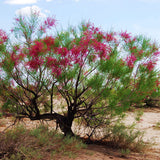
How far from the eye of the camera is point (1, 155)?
4262 mm

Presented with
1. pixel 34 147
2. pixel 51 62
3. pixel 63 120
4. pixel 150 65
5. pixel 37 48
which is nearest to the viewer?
pixel 34 147

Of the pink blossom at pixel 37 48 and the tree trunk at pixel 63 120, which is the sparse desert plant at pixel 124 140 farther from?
the pink blossom at pixel 37 48

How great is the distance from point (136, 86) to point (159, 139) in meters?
2.85

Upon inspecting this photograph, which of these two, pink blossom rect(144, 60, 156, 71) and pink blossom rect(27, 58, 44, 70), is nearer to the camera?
pink blossom rect(27, 58, 44, 70)

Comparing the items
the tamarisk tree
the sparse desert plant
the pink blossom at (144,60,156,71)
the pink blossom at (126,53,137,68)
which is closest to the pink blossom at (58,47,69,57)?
the tamarisk tree

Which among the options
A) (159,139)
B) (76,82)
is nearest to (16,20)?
(76,82)

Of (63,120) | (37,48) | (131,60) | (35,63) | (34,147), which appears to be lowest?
(34,147)

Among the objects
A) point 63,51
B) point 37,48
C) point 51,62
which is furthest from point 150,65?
point 37,48

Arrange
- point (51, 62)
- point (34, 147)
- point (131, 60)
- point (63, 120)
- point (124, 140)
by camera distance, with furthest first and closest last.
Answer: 1. point (63, 120)
2. point (124, 140)
3. point (131, 60)
4. point (51, 62)
5. point (34, 147)

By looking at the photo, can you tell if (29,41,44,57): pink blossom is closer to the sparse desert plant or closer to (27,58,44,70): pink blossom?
(27,58,44,70): pink blossom

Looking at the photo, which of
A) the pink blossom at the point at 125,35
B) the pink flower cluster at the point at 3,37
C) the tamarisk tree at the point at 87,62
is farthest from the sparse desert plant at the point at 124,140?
the pink flower cluster at the point at 3,37

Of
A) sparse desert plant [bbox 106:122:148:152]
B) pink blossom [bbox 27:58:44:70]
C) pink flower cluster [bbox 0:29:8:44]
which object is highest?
pink flower cluster [bbox 0:29:8:44]

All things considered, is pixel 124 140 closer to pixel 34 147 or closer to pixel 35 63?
pixel 34 147

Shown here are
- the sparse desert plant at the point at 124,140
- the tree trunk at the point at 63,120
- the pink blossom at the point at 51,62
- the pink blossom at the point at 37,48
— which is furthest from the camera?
the tree trunk at the point at 63,120
